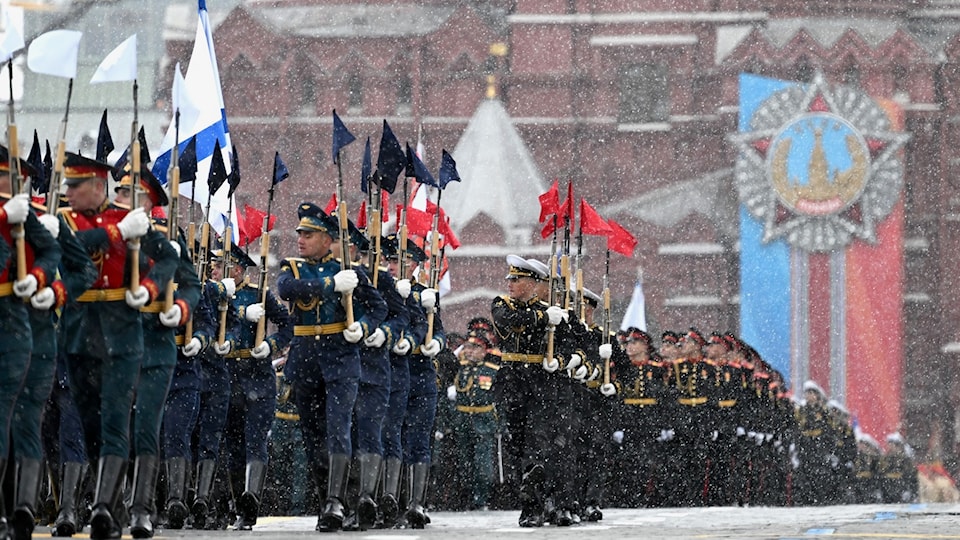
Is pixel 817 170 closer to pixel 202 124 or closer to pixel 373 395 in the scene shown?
pixel 202 124

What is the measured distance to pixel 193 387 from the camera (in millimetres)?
10812

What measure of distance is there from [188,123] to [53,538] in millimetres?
4178

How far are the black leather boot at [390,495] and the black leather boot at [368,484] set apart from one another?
17.9 inches

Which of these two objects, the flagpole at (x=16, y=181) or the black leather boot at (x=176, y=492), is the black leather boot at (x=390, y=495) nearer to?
the black leather boot at (x=176, y=492)

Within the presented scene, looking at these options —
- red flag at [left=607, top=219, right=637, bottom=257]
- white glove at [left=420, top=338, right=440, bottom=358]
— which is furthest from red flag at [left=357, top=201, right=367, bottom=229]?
red flag at [left=607, top=219, right=637, bottom=257]

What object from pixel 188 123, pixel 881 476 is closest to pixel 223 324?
pixel 188 123

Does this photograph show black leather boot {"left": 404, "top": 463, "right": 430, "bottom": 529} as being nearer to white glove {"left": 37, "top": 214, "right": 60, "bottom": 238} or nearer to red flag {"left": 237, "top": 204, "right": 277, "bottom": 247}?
red flag {"left": 237, "top": 204, "right": 277, "bottom": 247}

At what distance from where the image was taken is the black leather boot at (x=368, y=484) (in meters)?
10.7

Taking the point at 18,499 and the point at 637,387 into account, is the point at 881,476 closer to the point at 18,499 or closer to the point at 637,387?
the point at 637,387

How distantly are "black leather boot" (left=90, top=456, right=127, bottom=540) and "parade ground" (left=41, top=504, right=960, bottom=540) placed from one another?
2.41ft

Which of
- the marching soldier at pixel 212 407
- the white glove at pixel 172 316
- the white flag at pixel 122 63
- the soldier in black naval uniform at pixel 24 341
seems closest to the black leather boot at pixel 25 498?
the soldier in black naval uniform at pixel 24 341

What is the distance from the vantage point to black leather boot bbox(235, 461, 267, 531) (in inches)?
445

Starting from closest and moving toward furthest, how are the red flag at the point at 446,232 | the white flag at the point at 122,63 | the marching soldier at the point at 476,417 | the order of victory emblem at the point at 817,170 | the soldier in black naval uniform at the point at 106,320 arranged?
the soldier in black naval uniform at the point at 106,320, the white flag at the point at 122,63, the red flag at the point at 446,232, the marching soldier at the point at 476,417, the order of victory emblem at the point at 817,170

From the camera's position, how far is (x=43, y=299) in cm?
777
